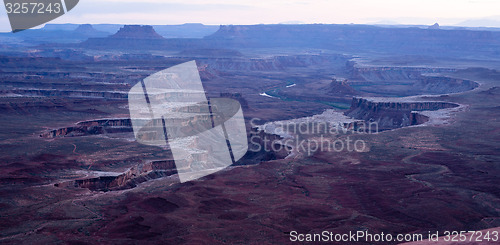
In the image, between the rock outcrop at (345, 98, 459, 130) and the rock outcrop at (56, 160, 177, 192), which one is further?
the rock outcrop at (345, 98, 459, 130)

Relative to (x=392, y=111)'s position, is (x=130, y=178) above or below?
above

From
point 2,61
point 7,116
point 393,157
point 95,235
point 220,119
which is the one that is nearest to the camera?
point 95,235

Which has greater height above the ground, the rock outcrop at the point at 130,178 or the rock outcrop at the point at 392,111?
the rock outcrop at the point at 130,178

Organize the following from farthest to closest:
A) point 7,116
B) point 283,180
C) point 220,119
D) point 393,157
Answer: point 220,119 → point 7,116 → point 393,157 → point 283,180

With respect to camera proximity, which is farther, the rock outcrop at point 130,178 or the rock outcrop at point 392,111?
the rock outcrop at point 392,111

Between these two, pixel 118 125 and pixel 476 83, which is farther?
pixel 476 83

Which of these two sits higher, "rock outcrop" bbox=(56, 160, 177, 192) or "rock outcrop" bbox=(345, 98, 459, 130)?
"rock outcrop" bbox=(56, 160, 177, 192)

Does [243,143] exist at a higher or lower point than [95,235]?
lower

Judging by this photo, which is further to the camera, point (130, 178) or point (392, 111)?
point (392, 111)

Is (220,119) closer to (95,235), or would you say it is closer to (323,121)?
(323,121)

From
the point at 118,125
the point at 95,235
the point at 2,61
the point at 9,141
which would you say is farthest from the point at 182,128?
the point at 2,61
